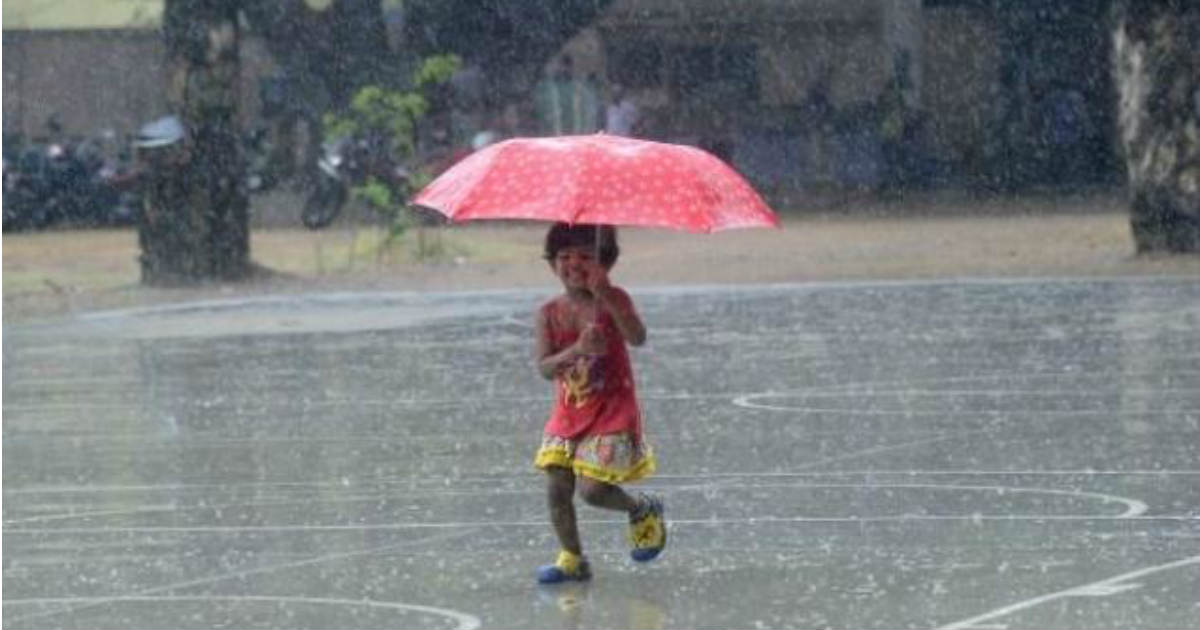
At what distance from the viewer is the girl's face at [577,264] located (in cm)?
970

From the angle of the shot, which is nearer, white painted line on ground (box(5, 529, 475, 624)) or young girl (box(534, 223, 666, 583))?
white painted line on ground (box(5, 529, 475, 624))

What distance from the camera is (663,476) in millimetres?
12867

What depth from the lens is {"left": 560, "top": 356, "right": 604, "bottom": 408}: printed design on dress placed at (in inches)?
383

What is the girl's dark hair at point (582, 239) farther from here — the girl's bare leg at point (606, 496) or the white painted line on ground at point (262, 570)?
the white painted line on ground at point (262, 570)

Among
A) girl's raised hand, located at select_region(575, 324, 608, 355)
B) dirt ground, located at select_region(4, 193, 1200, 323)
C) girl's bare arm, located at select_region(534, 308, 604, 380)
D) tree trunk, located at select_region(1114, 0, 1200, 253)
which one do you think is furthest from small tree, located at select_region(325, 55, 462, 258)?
girl's raised hand, located at select_region(575, 324, 608, 355)

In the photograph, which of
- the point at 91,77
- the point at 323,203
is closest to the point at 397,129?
the point at 323,203

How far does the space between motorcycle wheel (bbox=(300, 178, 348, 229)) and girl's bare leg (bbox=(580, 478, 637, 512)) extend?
2902cm

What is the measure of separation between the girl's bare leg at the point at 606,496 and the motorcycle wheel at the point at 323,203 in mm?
29015

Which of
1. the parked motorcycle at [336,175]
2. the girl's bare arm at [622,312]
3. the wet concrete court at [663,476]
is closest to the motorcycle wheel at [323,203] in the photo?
the parked motorcycle at [336,175]

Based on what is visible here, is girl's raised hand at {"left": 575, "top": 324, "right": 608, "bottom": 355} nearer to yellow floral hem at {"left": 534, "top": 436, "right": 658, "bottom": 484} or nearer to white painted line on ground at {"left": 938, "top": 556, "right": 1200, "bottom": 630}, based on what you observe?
yellow floral hem at {"left": 534, "top": 436, "right": 658, "bottom": 484}

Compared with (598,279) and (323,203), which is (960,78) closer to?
(323,203)

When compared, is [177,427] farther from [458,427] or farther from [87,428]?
[458,427]

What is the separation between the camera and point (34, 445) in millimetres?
15039

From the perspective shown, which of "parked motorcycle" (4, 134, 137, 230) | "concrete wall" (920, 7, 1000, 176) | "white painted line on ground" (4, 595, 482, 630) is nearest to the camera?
"white painted line on ground" (4, 595, 482, 630)
